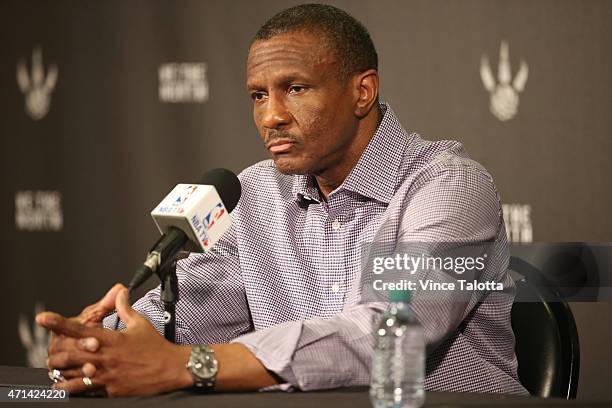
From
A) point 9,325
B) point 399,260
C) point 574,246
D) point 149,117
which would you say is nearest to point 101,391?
point 399,260

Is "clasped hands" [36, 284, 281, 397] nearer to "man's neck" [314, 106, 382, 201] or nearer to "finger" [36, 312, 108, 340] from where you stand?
"finger" [36, 312, 108, 340]

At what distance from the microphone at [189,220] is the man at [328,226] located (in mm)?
124

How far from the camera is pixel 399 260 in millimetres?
1788

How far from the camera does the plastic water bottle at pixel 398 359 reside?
1.43 metres

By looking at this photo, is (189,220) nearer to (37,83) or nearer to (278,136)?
(278,136)

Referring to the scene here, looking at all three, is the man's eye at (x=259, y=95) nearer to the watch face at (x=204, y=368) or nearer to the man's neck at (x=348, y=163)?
the man's neck at (x=348, y=163)

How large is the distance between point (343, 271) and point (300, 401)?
61 cm

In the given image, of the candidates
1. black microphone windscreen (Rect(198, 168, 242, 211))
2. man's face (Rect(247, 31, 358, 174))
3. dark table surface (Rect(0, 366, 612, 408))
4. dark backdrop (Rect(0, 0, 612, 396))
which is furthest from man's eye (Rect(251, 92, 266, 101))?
dark backdrop (Rect(0, 0, 612, 396))

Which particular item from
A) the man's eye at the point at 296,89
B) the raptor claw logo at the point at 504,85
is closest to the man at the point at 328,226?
the man's eye at the point at 296,89

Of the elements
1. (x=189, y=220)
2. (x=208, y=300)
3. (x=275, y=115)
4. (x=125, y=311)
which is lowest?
(x=208, y=300)

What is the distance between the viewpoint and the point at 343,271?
6.80 ft

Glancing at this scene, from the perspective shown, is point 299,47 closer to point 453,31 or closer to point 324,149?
point 324,149

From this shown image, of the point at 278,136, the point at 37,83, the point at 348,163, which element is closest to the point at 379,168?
the point at 348,163

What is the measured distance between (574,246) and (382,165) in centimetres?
94
